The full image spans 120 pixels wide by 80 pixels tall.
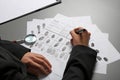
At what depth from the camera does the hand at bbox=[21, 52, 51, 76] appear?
94 cm

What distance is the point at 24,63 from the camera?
37.5 inches

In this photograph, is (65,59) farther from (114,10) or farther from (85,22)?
(114,10)

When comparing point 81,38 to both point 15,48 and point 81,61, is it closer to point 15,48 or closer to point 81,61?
point 81,61

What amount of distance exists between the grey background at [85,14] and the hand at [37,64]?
17 centimetres

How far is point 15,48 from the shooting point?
3.40ft

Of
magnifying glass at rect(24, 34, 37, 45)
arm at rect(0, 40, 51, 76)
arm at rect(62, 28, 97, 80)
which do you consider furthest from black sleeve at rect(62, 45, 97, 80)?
magnifying glass at rect(24, 34, 37, 45)

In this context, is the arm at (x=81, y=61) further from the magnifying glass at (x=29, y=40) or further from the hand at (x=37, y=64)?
the magnifying glass at (x=29, y=40)

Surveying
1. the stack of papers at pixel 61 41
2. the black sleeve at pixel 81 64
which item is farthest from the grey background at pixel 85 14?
the black sleeve at pixel 81 64

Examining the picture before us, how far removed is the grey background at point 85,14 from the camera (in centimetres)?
102

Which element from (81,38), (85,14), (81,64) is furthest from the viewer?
(85,14)

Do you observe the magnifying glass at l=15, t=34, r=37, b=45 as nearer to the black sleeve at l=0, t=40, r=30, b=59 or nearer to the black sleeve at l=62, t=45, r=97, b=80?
the black sleeve at l=0, t=40, r=30, b=59

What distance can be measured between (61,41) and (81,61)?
179 millimetres

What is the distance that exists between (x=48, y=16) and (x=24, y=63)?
321 millimetres

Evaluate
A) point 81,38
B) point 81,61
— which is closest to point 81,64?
point 81,61
